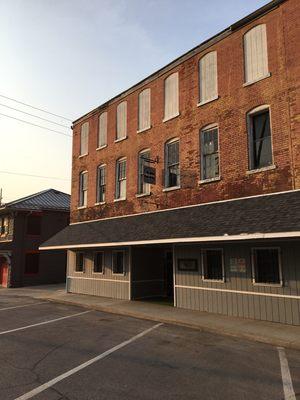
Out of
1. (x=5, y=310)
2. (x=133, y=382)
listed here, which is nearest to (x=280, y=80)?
(x=133, y=382)

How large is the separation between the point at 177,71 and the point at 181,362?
14.0 meters

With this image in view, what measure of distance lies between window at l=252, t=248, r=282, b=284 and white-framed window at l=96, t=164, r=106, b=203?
11409 mm

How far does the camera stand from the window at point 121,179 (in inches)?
853

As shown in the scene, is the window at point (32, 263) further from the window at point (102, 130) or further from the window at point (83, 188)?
the window at point (102, 130)

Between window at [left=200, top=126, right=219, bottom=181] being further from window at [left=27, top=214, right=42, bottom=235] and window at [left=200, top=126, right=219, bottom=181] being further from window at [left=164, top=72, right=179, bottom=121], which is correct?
window at [left=27, top=214, right=42, bottom=235]

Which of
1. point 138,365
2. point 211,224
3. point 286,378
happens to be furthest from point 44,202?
point 286,378

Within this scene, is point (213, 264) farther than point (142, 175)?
No

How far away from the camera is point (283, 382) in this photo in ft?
23.2

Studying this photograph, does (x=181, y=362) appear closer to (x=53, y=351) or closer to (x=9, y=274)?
(x=53, y=351)

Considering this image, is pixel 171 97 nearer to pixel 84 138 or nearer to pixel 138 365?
pixel 84 138

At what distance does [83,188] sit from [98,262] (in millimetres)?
5264

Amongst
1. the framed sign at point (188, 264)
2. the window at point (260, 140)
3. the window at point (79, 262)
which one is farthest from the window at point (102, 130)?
the window at point (260, 140)

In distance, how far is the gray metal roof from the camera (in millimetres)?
31953

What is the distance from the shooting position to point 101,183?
23516 millimetres
